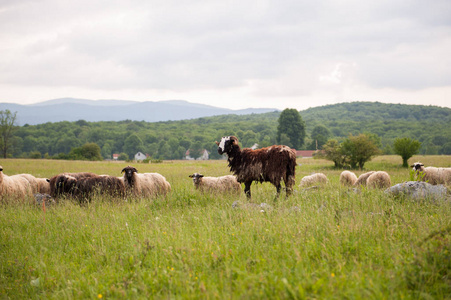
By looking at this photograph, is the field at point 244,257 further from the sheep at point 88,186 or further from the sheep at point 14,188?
the sheep at point 14,188

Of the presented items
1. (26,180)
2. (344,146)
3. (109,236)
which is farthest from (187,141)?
(109,236)

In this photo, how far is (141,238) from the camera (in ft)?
22.1

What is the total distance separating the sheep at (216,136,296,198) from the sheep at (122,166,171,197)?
13.9ft

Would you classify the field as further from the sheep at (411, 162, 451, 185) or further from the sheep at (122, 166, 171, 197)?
the sheep at (411, 162, 451, 185)

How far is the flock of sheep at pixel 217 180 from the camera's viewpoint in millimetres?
10500

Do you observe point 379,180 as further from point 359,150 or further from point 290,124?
point 290,124

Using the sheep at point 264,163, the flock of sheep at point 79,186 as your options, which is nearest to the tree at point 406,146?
the sheep at point 264,163

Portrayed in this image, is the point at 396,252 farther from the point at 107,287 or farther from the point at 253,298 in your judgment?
the point at 107,287

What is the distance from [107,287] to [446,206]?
286 inches

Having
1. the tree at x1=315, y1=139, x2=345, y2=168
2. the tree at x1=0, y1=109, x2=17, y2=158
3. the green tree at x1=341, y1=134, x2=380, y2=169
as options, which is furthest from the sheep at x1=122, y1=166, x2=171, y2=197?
the tree at x1=0, y1=109, x2=17, y2=158

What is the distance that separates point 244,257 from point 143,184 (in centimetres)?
1068

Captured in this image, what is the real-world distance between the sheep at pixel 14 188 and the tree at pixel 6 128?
62.0 m

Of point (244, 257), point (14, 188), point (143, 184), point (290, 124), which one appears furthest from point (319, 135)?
point (244, 257)

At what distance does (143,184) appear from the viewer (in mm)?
14914
